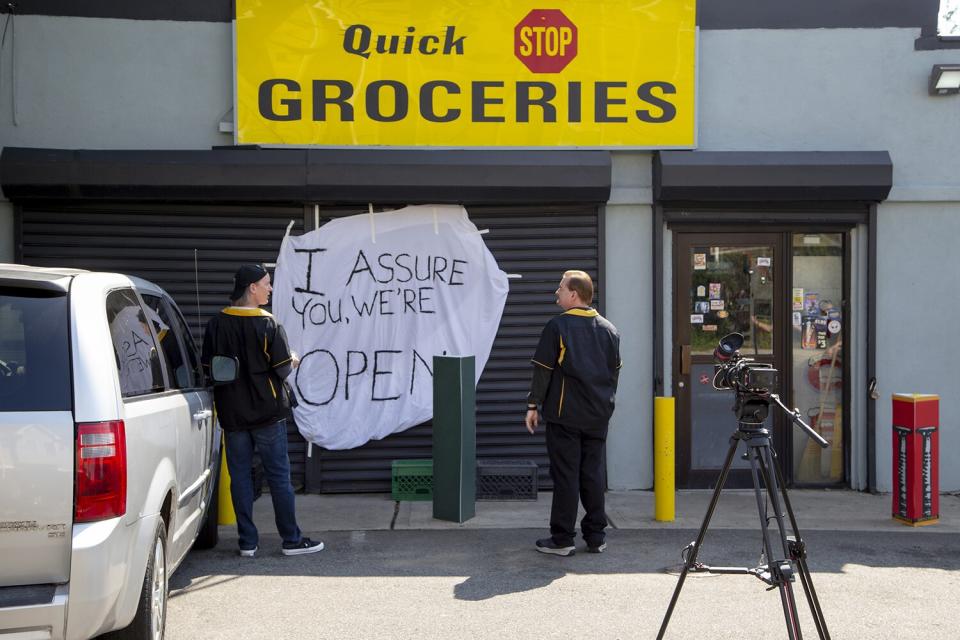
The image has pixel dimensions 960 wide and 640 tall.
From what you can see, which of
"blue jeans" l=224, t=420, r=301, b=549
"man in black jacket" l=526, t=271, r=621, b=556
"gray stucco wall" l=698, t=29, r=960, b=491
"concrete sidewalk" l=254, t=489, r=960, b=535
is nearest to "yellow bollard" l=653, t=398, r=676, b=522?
"concrete sidewalk" l=254, t=489, r=960, b=535

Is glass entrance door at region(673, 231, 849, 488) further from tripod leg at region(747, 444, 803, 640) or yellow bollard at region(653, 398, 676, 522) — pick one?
tripod leg at region(747, 444, 803, 640)

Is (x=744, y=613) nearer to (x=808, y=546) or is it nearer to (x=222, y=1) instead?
(x=808, y=546)

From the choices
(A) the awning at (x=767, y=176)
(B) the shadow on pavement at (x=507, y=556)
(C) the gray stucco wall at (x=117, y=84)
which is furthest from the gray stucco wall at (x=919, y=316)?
(C) the gray stucco wall at (x=117, y=84)

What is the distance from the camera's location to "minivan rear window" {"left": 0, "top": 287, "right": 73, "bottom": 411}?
365cm

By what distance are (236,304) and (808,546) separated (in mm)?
4277

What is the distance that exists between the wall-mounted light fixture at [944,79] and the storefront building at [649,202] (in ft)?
0.32

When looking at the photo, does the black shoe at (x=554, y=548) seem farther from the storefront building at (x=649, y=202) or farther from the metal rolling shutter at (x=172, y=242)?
the metal rolling shutter at (x=172, y=242)

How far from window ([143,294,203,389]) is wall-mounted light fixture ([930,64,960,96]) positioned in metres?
6.81

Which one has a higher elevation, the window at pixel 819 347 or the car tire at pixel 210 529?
the window at pixel 819 347

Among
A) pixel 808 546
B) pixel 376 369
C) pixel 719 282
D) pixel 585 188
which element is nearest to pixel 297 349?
pixel 376 369

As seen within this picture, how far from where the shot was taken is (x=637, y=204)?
28.9 ft

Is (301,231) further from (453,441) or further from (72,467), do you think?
(72,467)

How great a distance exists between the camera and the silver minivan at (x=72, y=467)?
Result: 3.54 m

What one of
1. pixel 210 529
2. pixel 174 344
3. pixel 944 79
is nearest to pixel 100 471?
pixel 174 344
